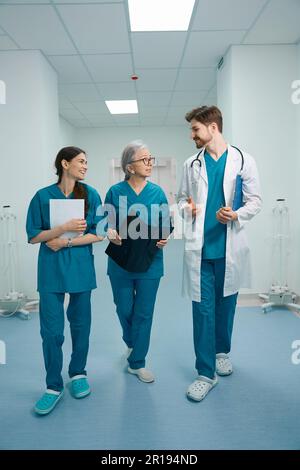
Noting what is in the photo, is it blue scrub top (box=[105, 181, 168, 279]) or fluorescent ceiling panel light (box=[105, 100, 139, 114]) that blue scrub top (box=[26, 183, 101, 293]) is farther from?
fluorescent ceiling panel light (box=[105, 100, 139, 114])

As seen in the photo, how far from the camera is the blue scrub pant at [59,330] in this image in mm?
1638

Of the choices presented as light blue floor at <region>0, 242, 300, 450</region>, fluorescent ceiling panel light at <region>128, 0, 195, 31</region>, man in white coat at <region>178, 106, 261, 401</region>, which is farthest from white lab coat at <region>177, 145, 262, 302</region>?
fluorescent ceiling panel light at <region>128, 0, 195, 31</region>

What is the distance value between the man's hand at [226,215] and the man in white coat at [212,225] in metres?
0.05

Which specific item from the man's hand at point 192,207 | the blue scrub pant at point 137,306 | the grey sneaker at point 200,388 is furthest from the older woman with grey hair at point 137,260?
the grey sneaker at point 200,388

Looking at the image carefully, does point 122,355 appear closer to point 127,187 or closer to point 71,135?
point 127,187

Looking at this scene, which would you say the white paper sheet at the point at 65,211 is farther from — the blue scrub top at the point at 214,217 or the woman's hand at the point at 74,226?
the blue scrub top at the point at 214,217

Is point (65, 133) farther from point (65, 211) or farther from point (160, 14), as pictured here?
point (65, 211)

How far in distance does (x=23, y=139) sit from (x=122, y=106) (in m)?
2.67

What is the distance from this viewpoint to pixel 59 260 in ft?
5.40

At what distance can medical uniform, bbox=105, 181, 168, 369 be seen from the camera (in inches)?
71.9

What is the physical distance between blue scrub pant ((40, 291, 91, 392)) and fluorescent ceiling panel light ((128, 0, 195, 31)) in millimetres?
2107

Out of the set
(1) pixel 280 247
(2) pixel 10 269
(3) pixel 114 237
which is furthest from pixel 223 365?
(2) pixel 10 269
